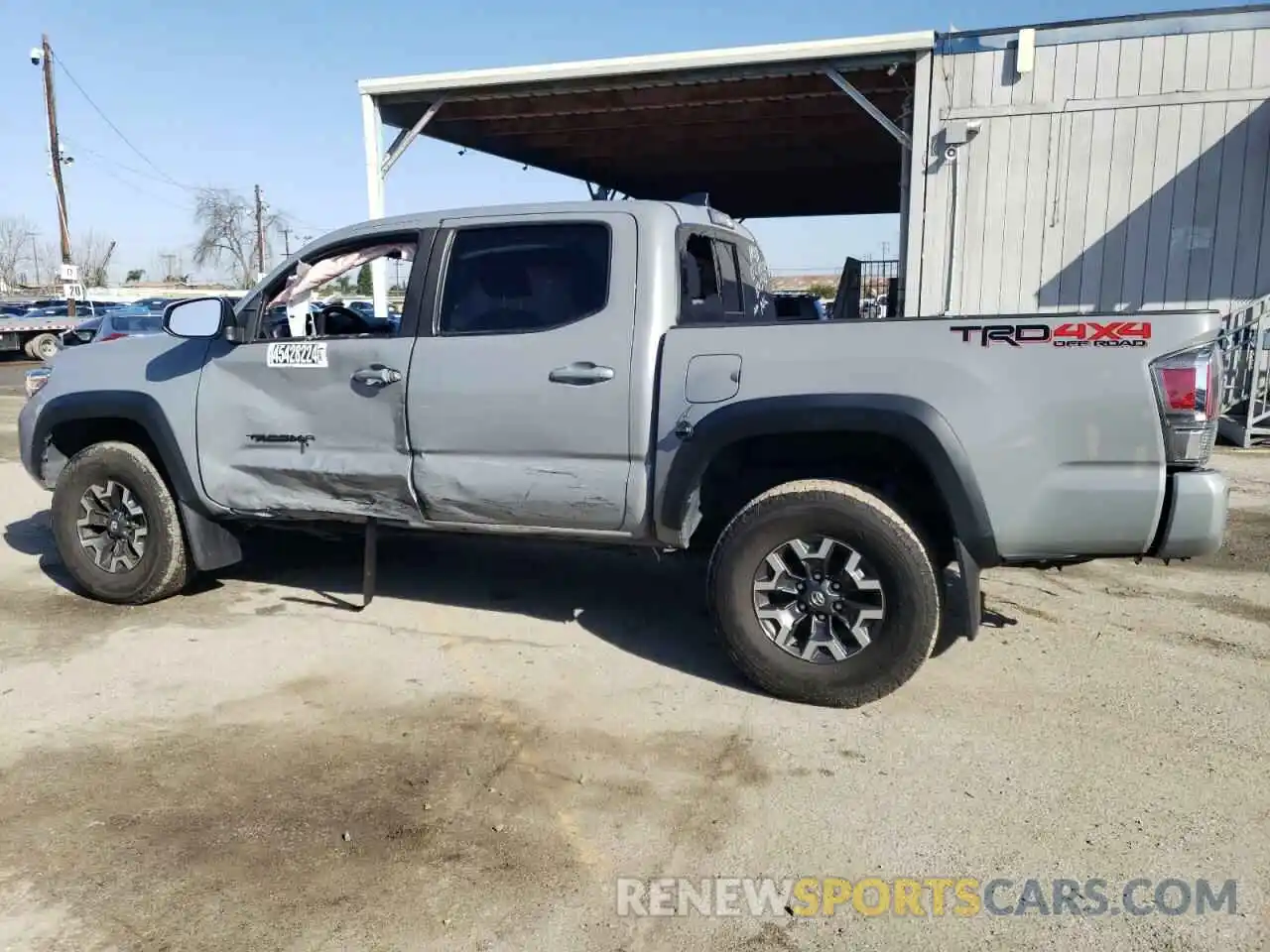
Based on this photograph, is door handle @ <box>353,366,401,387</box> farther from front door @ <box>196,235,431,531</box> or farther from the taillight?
the taillight

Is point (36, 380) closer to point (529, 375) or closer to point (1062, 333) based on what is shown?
point (529, 375)

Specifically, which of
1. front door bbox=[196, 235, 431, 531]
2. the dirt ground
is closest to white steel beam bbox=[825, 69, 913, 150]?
the dirt ground

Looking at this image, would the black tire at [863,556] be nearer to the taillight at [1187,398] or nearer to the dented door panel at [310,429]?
the taillight at [1187,398]

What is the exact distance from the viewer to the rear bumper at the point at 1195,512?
349cm

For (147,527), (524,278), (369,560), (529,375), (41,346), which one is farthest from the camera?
(41,346)

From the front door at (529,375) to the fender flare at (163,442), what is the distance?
143 cm

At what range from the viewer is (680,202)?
15.8ft

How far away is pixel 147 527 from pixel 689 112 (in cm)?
1030

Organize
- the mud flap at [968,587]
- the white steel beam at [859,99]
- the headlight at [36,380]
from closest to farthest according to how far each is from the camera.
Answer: the mud flap at [968,587], the headlight at [36,380], the white steel beam at [859,99]

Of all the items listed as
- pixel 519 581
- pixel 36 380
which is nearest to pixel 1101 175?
pixel 519 581

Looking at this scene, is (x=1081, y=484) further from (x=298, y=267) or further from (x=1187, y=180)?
(x=1187, y=180)

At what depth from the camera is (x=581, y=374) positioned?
419cm

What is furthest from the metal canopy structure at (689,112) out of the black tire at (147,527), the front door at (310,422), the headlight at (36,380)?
the black tire at (147,527)

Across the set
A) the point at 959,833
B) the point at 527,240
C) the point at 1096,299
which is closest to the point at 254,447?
the point at 527,240
